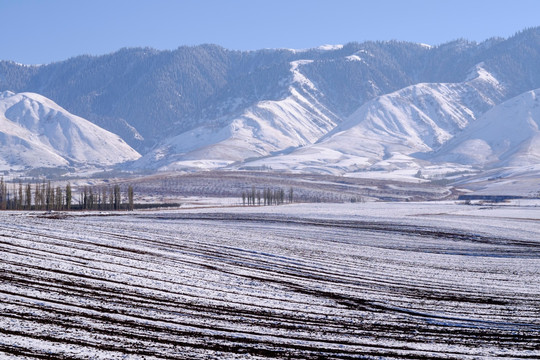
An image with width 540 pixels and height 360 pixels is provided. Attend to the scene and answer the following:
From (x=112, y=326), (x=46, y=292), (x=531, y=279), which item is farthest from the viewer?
(x=531, y=279)

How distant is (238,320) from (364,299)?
33.0 ft

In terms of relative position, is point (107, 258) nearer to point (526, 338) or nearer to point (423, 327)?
point (423, 327)

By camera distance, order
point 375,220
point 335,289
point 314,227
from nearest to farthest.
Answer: point 335,289 → point 314,227 → point 375,220

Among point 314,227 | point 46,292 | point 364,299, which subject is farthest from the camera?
point 314,227

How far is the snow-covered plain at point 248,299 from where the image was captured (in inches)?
1069

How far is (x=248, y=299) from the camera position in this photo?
36594 millimetres

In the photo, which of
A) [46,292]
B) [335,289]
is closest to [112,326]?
[46,292]

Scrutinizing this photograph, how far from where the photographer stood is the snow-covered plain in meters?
27.2

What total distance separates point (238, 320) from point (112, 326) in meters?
5.85

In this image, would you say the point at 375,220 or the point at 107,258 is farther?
the point at 375,220

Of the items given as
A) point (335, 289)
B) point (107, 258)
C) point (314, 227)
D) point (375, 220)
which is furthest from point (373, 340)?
point (375, 220)

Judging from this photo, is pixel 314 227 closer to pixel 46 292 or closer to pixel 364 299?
pixel 364 299

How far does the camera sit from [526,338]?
3045 centimetres

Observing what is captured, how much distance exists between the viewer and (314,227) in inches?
3366
